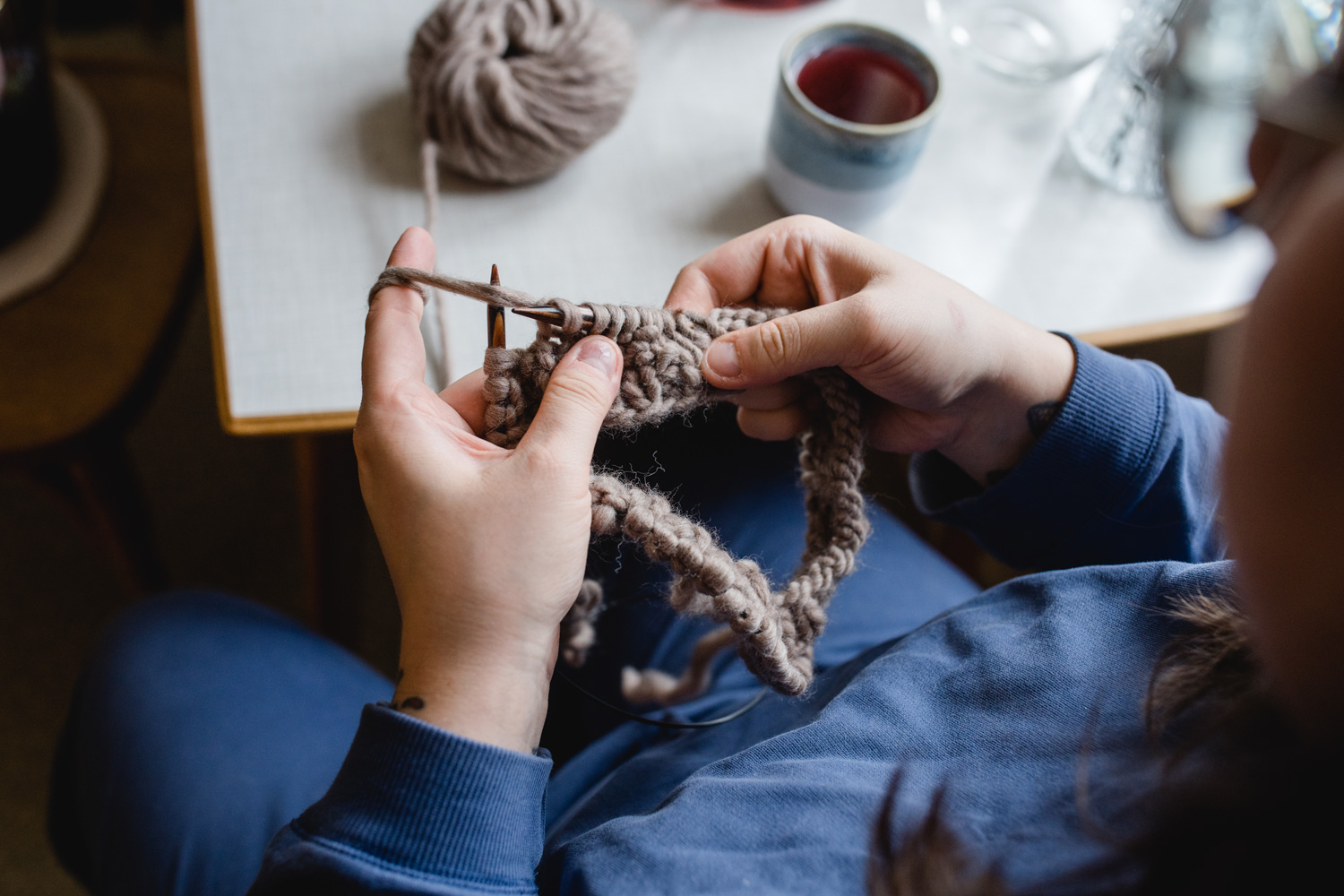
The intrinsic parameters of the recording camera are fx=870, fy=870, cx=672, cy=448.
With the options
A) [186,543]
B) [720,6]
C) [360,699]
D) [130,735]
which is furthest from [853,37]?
[186,543]

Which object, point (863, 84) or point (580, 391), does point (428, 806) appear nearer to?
point (580, 391)

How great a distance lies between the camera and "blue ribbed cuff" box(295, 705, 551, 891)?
416 mm

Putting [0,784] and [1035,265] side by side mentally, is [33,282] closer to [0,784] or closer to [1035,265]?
[0,784]

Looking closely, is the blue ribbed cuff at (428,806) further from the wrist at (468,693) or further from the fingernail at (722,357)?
the fingernail at (722,357)

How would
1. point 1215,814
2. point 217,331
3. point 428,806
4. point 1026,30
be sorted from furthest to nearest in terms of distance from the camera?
point 1026,30 < point 217,331 < point 428,806 < point 1215,814

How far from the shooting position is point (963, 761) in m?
0.47

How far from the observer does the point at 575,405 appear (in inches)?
18.6

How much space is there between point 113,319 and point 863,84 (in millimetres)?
685

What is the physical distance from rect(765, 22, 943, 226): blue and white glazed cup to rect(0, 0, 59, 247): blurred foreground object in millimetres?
626

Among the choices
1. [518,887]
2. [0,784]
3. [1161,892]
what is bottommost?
[0,784]

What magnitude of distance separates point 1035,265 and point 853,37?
24 cm

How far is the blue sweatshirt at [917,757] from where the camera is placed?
0.42 metres

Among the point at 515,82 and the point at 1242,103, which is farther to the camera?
the point at 515,82

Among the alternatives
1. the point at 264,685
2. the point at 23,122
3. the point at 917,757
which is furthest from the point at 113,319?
the point at 917,757
